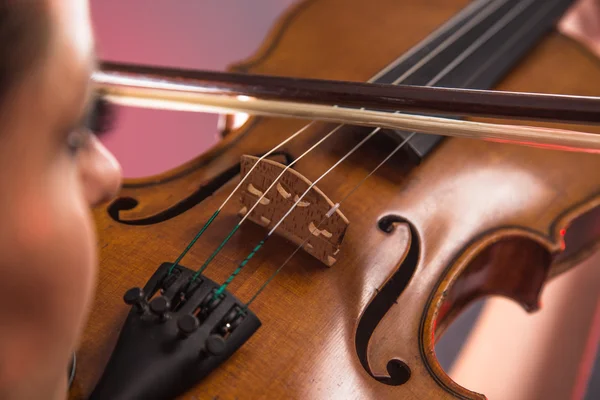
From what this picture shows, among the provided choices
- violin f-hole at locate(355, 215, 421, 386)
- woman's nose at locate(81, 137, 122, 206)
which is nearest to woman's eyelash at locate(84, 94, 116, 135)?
woman's nose at locate(81, 137, 122, 206)

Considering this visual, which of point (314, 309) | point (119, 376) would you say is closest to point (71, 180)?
point (119, 376)

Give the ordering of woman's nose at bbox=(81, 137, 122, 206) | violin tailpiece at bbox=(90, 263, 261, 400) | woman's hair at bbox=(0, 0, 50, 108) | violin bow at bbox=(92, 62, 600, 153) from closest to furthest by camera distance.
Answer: woman's hair at bbox=(0, 0, 50, 108) < woman's nose at bbox=(81, 137, 122, 206) < violin tailpiece at bbox=(90, 263, 261, 400) < violin bow at bbox=(92, 62, 600, 153)

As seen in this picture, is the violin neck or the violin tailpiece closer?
the violin tailpiece

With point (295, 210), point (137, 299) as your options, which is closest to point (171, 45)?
point (295, 210)

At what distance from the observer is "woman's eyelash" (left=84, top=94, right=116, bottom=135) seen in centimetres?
38

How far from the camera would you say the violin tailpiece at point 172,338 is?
0.49 m

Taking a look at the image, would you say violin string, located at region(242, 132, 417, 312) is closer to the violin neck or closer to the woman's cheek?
the violin neck

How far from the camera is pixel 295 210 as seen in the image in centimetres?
65

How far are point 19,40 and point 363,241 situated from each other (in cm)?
49

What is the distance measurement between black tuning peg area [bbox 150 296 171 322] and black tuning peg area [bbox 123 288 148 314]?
13 mm

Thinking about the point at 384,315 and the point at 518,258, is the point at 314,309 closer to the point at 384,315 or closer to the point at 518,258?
the point at 384,315

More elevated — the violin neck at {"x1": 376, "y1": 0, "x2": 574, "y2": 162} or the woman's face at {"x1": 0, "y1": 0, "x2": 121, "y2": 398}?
the violin neck at {"x1": 376, "y1": 0, "x2": 574, "y2": 162}

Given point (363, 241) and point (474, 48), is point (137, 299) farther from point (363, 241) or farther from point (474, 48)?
point (474, 48)

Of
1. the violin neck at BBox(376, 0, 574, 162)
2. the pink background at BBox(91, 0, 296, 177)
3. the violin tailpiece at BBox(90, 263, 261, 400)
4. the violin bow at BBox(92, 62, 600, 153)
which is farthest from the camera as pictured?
the pink background at BBox(91, 0, 296, 177)
